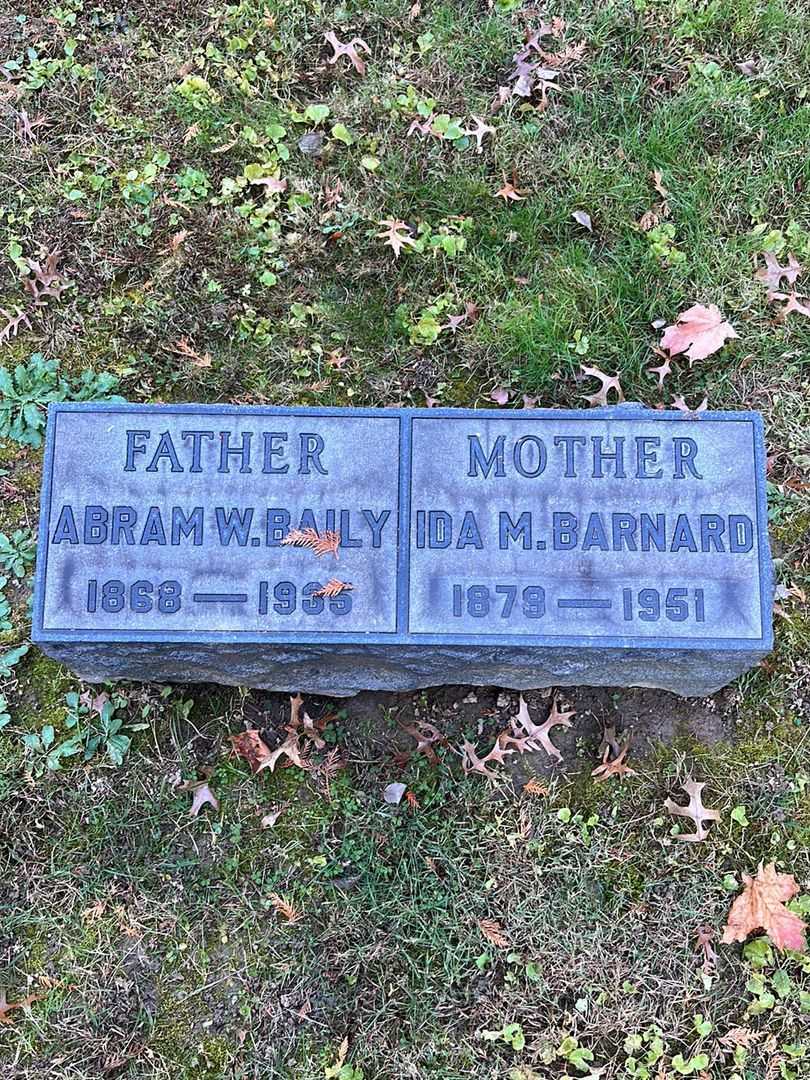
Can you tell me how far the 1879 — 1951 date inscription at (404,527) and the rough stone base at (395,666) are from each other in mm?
93

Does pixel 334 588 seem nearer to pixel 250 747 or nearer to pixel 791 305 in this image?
pixel 250 747

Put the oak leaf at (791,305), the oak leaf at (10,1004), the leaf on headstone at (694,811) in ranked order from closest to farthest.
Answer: the oak leaf at (10,1004), the leaf on headstone at (694,811), the oak leaf at (791,305)

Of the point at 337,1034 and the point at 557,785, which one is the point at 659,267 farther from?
the point at 337,1034

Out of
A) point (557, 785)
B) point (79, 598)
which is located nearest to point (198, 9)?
point (79, 598)

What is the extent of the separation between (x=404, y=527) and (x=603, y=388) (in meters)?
1.30

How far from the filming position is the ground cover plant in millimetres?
3336

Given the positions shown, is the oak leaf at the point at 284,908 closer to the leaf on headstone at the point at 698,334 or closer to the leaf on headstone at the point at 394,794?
the leaf on headstone at the point at 394,794

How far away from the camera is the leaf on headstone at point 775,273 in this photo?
394 cm

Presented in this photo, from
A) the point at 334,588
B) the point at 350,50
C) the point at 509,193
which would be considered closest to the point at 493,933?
the point at 334,588

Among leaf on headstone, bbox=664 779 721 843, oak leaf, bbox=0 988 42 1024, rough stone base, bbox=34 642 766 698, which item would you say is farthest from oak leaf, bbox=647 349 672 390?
oak leaf, bbox=0 988 42 1024

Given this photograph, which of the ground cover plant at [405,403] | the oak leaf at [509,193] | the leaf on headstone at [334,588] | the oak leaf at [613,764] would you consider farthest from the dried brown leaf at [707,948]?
the oak leaf at [509,193]

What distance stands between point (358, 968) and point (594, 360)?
8.76 feet

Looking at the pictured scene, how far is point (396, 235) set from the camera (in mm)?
3951

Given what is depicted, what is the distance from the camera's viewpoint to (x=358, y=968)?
3348mm
